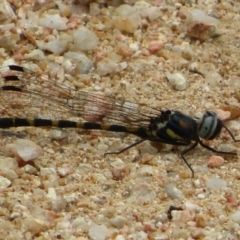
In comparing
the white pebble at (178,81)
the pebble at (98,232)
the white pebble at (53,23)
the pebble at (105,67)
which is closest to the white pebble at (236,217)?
the pebble at (98,232)

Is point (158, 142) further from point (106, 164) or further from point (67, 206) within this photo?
point (67, 206)

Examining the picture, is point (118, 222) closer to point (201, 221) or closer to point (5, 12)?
point (201, 221)

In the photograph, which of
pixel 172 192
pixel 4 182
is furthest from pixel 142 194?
pixel 4 182

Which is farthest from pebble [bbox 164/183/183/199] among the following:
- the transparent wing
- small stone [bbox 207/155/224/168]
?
the transparent wing

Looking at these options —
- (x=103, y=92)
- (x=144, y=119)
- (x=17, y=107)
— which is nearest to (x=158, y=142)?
(x=144, y=119)

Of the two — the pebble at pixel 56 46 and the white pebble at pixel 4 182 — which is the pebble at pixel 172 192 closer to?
the white pebble at pixel 4 182
